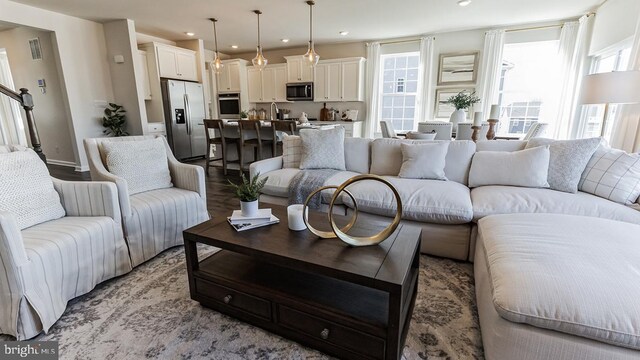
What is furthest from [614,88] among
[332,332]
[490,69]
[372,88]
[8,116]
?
[8,116]

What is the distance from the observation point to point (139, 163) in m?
2.36

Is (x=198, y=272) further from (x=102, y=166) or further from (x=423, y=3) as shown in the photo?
(x=423, y=3)

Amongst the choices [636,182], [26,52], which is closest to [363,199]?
[636,182]

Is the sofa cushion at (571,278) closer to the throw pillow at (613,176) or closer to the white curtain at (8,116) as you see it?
the throw pillow at (613,176)

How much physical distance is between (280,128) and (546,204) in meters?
3.41

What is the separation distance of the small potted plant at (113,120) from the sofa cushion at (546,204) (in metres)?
5.75

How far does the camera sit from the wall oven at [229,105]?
7309 mm

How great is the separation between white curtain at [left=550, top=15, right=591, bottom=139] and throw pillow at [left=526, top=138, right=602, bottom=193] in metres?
3.23

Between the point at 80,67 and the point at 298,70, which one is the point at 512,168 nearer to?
the point at 298,70

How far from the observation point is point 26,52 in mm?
5051

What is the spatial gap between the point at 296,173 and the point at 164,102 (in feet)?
14.2

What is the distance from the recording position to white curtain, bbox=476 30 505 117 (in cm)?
512

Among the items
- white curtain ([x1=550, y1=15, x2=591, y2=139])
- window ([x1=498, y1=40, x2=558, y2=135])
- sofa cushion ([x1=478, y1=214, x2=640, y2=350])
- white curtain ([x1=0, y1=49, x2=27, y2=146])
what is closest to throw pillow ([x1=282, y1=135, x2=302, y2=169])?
sofa cushion ([x1=478, y1=214, x2=640, y2=350])

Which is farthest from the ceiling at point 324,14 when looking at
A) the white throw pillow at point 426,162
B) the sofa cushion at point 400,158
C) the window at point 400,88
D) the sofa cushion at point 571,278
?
the sofa cushion at point 571,278
